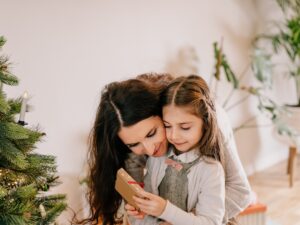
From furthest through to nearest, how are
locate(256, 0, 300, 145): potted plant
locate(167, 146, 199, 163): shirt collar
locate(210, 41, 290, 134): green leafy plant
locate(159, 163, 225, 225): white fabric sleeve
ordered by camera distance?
locate(256, 0, 300, 145): potted plant, locate(210, 41, 290, 134): green leafy plant, locate(167, 146, 199, 163): shirt collar, locate(159, 163, 225, 225): white fabric sleeve

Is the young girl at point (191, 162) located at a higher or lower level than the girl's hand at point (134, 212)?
higher

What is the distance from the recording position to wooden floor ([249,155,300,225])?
2.88 m

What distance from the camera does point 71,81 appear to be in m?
2.29

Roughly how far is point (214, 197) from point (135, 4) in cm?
158

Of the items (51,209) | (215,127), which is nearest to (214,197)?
(215,127)

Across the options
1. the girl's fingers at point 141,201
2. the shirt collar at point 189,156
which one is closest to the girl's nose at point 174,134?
the shirt collar at point 189,156

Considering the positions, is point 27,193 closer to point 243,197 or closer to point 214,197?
point 214,197

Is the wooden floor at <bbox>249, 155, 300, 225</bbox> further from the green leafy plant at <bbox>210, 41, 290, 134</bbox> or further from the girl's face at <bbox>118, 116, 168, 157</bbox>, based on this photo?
the girl's face at <bbox>118, 116, 168, 157</bbox>

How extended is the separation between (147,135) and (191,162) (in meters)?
0.17

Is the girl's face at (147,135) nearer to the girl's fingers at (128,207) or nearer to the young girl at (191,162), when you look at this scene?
the young girl at (191,162)

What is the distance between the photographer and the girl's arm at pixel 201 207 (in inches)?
50.9

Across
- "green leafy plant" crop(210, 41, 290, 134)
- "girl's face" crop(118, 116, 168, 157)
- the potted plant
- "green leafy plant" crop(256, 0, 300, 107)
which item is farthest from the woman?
"green leafy plant" crop(256, 0, 300, 107)

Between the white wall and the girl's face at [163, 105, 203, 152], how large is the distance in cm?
78

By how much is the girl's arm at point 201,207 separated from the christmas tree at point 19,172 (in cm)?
28
